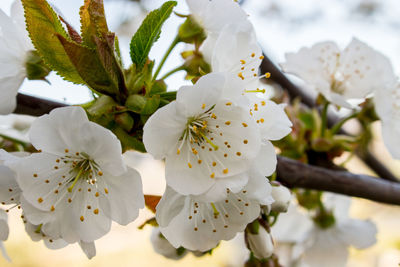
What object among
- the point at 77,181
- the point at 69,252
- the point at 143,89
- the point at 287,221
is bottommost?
the point at 69,252

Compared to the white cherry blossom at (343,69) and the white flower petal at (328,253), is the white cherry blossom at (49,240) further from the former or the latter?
the white flower petal at (328,253)

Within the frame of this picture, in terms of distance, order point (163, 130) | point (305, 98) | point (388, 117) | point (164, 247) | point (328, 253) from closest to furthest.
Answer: point (163, 130) → point (164, 247) → point (388, 117) → point (328, 253) → point (305, 98)

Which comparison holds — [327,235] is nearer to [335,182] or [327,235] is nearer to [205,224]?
[335,182]

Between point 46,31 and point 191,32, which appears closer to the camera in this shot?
point 46,31

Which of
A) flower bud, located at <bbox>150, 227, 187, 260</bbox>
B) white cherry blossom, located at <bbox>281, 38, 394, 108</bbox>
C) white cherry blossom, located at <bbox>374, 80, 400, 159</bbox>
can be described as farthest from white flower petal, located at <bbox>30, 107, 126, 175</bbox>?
white cherry blossom, located at <bbox>374, 80, 400, 159</bbox>

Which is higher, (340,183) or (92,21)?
(92,21)

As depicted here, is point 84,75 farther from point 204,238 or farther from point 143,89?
point 204,238

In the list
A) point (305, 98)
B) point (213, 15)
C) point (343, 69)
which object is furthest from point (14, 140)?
point (305, 98)

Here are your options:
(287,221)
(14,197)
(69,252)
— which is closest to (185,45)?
(14,197)
